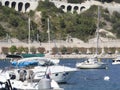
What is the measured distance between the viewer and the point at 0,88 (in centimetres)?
3741

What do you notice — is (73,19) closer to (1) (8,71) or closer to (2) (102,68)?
(2) (102,68)

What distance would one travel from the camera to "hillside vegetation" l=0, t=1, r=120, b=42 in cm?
13762

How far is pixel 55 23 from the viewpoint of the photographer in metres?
147

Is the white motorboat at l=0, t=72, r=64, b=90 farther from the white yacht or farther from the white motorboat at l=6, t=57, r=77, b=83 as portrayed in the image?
the white motorboat at l=6, t=57, r=77, b=83

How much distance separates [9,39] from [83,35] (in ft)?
67.7

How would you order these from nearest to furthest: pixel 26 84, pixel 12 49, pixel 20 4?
1. pixel 26 84
2. pixel 12 49
3. pixel 20 4

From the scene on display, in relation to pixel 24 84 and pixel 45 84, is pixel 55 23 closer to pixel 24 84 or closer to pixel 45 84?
pixel 24 84

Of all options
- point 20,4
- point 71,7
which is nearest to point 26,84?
point 20,4

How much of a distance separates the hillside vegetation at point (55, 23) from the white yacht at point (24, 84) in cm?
8821

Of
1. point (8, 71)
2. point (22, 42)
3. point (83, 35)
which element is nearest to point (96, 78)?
point (8, 71)

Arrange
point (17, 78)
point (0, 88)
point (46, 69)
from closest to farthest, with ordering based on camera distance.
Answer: point (0, 88) < point (17, 78) < point (46, 69)

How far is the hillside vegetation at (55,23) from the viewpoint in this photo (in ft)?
452

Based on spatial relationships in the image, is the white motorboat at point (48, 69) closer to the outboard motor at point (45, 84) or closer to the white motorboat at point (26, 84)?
the white motorboat at point (26, 84)

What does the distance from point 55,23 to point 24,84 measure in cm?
10726
